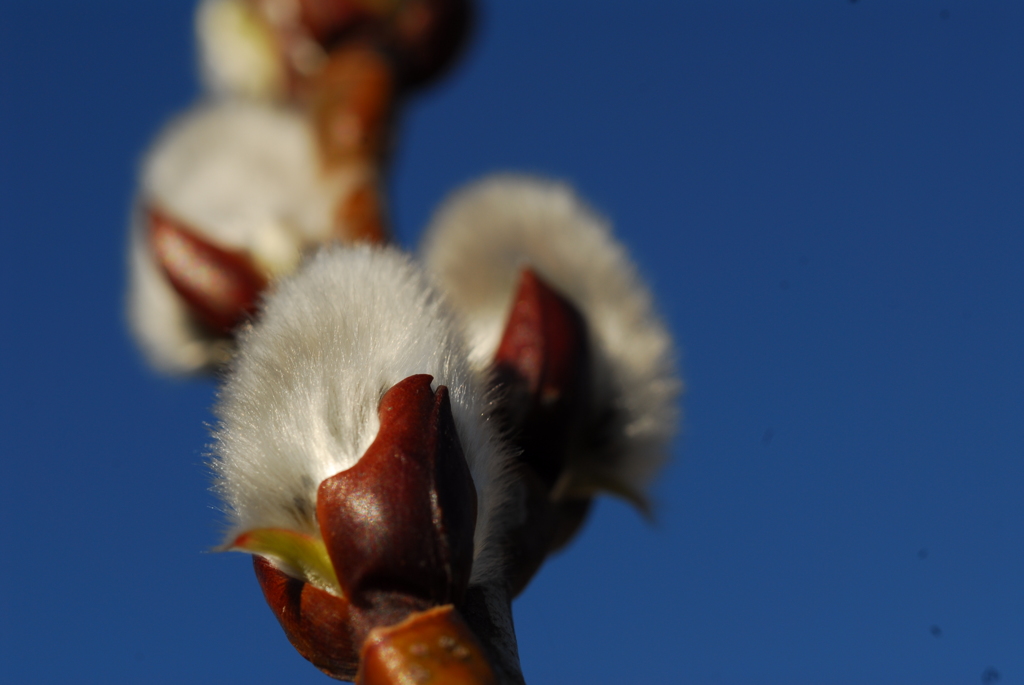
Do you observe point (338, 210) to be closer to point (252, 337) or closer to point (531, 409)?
point (531, 409)

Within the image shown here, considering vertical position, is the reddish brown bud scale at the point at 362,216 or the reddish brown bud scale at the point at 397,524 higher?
the reddish brown bud scale at the point at 362,216

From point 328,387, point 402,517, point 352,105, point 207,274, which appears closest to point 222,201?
point 207,274

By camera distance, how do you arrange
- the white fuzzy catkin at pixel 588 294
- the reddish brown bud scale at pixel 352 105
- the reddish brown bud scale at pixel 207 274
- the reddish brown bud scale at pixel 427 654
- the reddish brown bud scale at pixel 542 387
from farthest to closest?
the reddish brown bud scale at pixel 352 105
the reddish brown bud scale at pixel 207 274
the white fuzzy catkin at pixel 588 294
the reddish brown bud scale at pixel 542 387
the reddish brown bud scale at pixel 427 654

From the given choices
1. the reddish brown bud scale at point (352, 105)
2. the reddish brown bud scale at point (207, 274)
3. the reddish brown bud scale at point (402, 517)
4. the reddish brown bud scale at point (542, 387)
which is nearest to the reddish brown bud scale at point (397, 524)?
the reddish brown bud scale at point (402, 517)

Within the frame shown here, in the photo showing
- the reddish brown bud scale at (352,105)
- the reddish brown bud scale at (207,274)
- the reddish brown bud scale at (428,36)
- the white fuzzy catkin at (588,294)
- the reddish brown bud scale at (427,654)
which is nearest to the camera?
the reddish brown bud scale at (427,654)

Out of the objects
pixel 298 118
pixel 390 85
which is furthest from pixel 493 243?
pixel 298 118

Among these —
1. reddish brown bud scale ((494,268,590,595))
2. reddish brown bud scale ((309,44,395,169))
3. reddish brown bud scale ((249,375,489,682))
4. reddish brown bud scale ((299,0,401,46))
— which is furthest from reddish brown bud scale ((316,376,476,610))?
reddish brown bud scale ((299,0,401,46))

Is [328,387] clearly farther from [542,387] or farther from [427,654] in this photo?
[542,387]

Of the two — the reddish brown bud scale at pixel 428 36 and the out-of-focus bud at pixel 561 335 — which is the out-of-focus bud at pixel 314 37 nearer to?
the reddish brown bud scale at pixel 428 36
